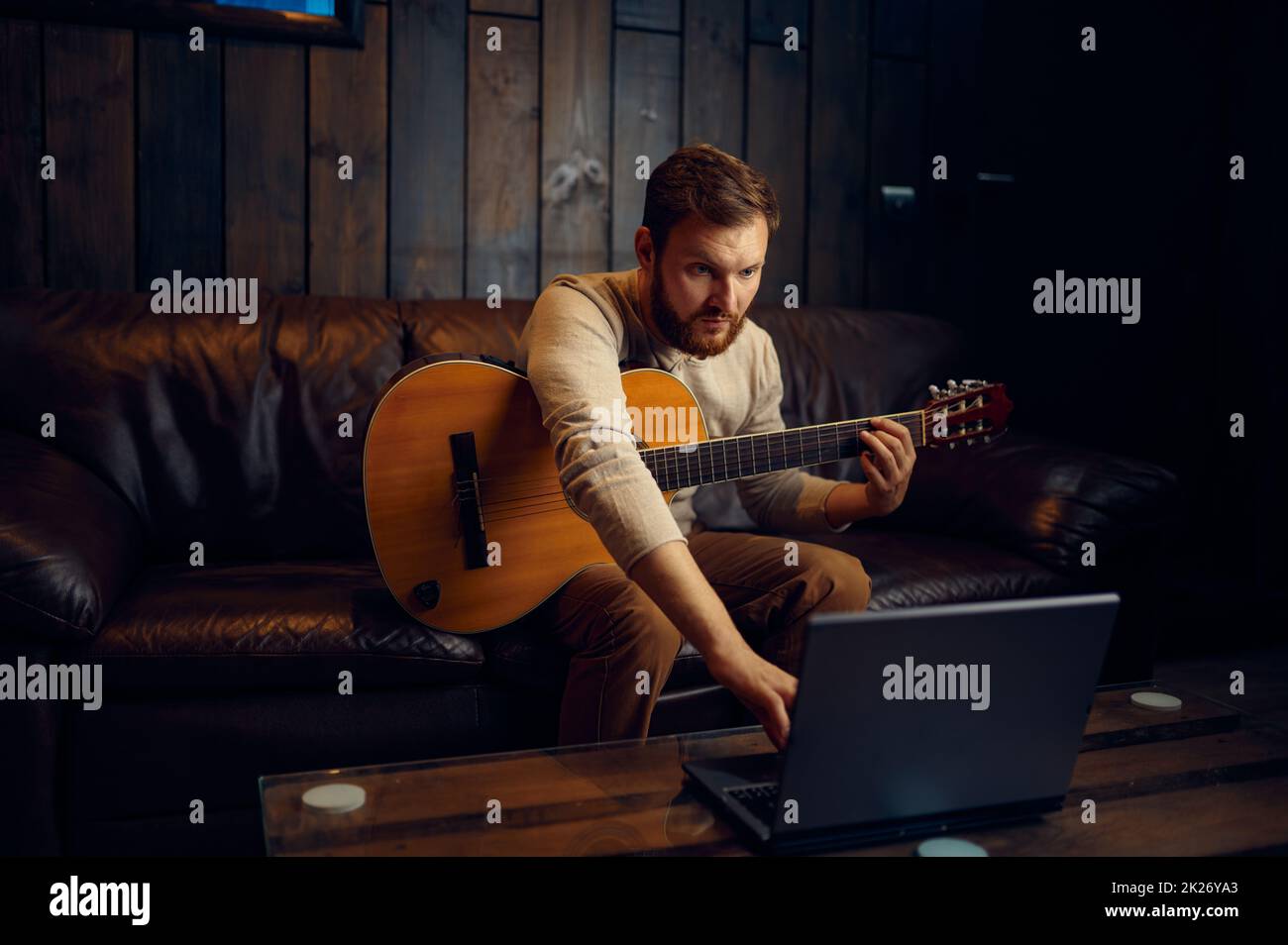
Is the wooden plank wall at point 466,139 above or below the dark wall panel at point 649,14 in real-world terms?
below

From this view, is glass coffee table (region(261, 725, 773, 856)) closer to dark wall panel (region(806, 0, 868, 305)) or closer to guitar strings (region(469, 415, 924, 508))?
guitar strings (region(469, 415, 924, 508))

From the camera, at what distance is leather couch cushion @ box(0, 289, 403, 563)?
7.11 ft

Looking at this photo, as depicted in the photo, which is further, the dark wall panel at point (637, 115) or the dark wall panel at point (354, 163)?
the dark wall panel at point (637, 115)

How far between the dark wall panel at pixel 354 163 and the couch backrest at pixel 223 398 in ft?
0.92

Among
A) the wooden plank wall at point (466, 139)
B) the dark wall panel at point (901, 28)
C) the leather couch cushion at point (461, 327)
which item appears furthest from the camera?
the dark wall panel at point (901, 28)

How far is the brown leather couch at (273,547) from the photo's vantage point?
5.59 feet

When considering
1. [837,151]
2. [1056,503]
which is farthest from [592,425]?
[837,151]

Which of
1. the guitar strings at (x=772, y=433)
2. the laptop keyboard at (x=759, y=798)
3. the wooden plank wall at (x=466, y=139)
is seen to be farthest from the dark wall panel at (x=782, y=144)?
the laptop keyboard at (x=759, y=798)

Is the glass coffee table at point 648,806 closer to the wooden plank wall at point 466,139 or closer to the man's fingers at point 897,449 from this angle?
the man's fingers at point 897,449

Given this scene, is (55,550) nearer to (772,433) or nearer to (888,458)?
(772,433)

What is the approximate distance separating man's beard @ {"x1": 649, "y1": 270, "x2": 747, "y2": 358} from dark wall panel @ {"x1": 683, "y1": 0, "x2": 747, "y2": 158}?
1.21m

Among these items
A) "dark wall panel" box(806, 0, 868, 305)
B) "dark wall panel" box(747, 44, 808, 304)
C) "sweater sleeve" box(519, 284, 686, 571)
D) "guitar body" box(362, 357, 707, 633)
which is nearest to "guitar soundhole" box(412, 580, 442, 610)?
"guitar body" box(362, 357, 707, 633)

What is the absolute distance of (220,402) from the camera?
2250mm

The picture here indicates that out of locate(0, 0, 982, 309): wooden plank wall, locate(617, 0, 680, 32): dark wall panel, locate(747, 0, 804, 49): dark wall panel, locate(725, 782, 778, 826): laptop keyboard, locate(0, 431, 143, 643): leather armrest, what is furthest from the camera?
locate(747, 0, 804, 49): dark wall panel
